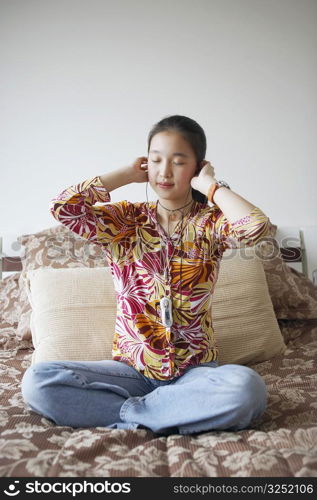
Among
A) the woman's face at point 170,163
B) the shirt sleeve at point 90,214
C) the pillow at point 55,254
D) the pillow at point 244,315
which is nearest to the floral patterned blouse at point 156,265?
the shirt sleeve at point 90,214

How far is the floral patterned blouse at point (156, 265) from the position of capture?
4.23 feet

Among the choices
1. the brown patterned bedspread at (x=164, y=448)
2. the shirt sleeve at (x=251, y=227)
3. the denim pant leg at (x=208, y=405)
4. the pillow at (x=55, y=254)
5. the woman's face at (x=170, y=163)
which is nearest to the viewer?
the brown patterned bedspread at (x=164, y=448)

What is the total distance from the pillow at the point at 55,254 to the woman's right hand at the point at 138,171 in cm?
48

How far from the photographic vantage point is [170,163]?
4.46 ft

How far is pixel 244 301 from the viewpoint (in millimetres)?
1665

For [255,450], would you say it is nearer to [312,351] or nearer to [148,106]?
[312,351]

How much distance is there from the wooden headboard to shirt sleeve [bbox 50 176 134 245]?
1.00 m

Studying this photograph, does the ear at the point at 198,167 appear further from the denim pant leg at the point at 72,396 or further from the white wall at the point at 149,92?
the white wall at the point at 149,92

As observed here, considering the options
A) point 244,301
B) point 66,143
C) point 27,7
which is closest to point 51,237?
point 66,143

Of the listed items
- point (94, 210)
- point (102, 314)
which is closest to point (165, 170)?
point (94, 210)

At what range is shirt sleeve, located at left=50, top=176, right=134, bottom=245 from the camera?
1354mm

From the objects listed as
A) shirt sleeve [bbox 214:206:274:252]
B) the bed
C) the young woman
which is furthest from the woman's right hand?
the bed

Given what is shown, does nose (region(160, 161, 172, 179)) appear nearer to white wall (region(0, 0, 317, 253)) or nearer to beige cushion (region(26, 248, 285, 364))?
beige cushion (region(26, 248, 285, 364))

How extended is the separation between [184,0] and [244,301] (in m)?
1.57
